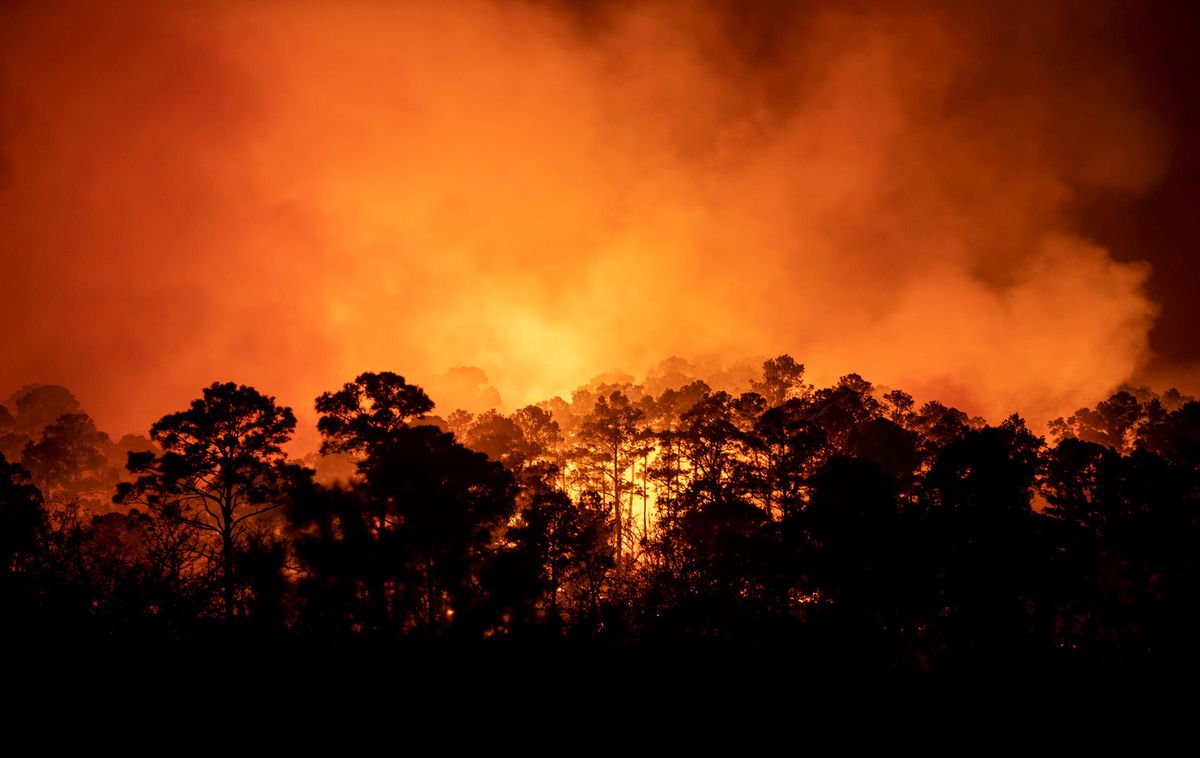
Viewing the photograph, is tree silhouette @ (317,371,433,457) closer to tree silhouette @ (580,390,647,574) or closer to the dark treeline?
the dark treeline

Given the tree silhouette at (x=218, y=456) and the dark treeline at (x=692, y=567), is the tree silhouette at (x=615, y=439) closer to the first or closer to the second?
the dark treeline at (x=692, y=567)

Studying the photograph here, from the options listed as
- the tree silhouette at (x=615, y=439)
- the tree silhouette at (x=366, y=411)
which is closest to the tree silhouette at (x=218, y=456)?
the tree silhouette at (x=366, y=411)

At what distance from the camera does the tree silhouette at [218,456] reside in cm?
2147

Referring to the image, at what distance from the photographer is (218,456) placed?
22.3 m

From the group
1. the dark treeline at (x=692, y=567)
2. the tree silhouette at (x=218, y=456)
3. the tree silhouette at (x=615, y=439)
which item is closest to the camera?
the dark treeline at (x=692, y=567)

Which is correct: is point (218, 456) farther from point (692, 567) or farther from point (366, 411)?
point (692, 567)

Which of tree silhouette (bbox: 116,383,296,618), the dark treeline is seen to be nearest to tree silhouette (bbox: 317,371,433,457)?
the dark treeline

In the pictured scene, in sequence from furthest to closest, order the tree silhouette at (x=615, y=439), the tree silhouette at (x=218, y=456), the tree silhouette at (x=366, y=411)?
the tree silhouette at (x=615, y=439), the tree silhouette at (x=218, y=456), the tree silhouette at (x=366, y=411)

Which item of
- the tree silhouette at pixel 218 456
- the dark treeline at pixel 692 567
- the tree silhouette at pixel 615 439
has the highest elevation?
the tree silhouette at pixel 615 439

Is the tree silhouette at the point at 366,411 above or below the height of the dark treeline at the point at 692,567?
above

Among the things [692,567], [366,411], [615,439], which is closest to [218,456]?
[366,411]

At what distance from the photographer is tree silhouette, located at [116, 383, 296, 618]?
21.5 metres

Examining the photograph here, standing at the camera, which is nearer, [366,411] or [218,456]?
[366,411]

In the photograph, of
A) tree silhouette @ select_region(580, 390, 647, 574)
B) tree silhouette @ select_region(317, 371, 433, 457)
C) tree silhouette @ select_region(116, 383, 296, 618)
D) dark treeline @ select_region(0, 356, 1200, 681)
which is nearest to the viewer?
dark treeline @ select_region(0, 356, 1200, 681)
